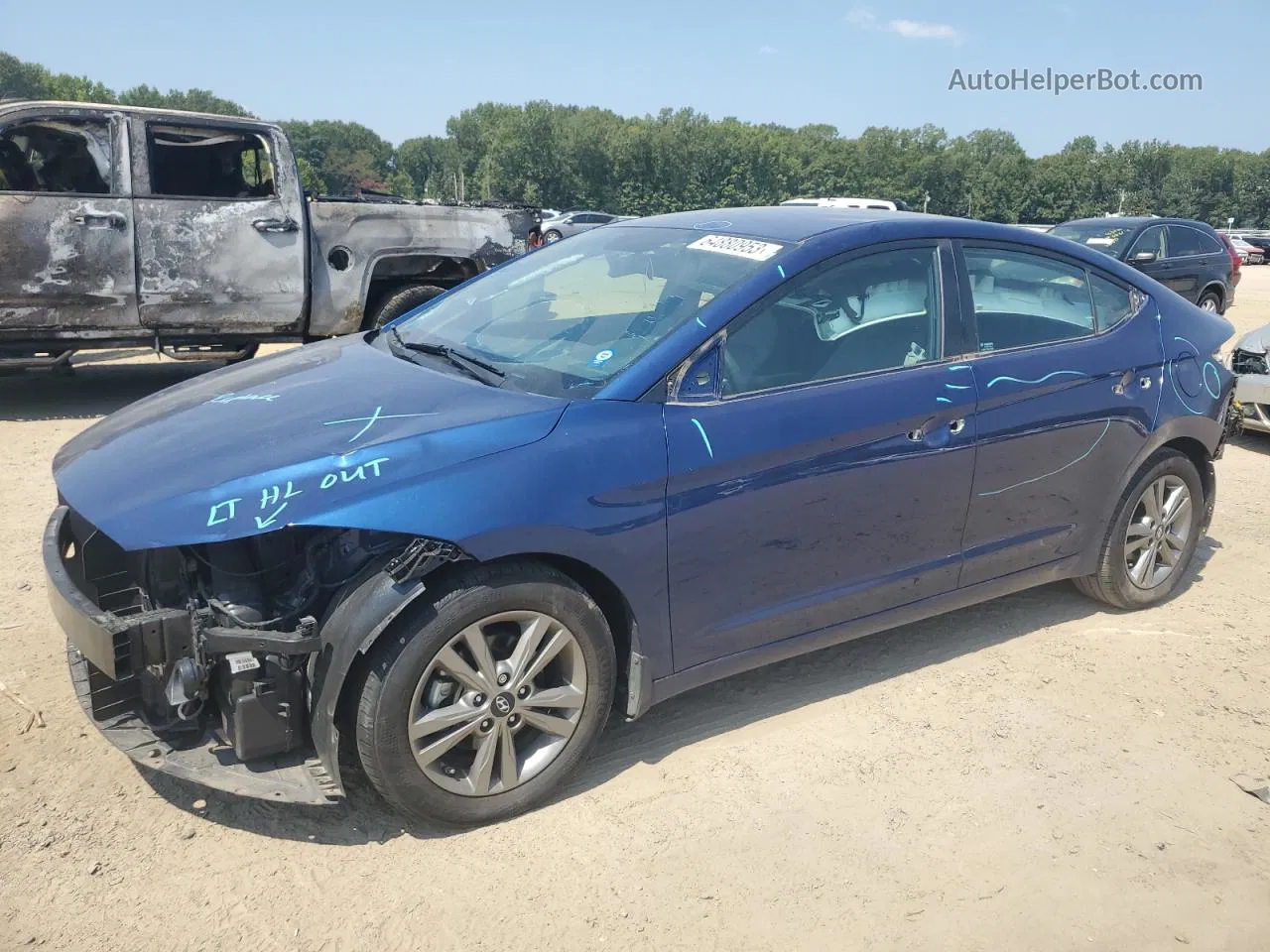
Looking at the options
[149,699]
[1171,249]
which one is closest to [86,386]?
[149,699]

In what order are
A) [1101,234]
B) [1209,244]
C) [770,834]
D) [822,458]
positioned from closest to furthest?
[770,834], [822,458], [1101,234], [1209,244]

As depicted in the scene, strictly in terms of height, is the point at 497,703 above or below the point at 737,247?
below

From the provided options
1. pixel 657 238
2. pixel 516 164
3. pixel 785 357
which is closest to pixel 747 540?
pixel 785 357

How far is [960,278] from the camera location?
12.2 feet

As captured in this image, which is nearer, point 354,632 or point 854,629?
point 354,632

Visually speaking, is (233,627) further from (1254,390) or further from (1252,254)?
(1252,254)

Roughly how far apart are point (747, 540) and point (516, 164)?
103m

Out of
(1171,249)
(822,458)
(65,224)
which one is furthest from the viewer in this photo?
(1171,249)

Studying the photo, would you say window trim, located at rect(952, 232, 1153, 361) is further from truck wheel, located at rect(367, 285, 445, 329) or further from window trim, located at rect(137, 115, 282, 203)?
window trim, located at rect(137, 115, 282, 203)

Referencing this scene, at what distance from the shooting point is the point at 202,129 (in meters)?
7.76

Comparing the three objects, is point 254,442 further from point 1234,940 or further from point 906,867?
point 1234,940

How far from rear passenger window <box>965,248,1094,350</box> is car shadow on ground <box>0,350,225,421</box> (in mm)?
6046

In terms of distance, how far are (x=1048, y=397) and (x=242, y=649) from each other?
298 centimetres

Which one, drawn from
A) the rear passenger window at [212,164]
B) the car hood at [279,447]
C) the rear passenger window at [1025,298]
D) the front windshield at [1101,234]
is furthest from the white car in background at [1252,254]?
the car hood at [279,447]
